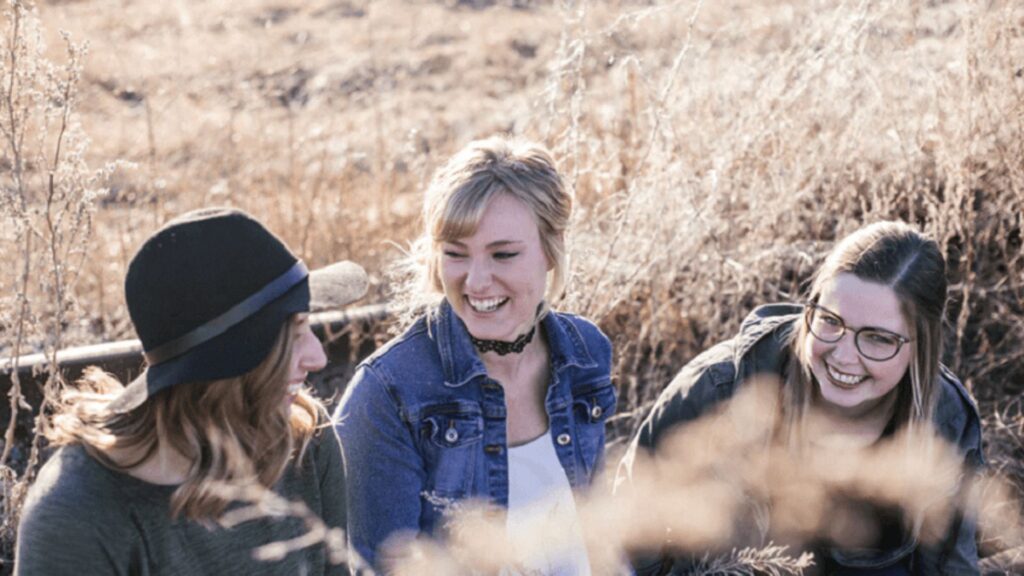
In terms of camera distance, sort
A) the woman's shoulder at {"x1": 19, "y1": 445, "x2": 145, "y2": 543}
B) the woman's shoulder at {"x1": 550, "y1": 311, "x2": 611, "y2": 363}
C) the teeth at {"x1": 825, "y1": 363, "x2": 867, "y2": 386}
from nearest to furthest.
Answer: the woman's shoulder at {"x1": 19, "y1": 445, "x2": 145, "y2": 543}
the teeth at {"x1": 825, "y1": 363, "x2": 867, "y2": 386}
the woman's shoulder at {"x1": 550, "y1": 311, "x2": 611, "y2": 363}

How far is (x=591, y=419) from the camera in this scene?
2982 millimetres

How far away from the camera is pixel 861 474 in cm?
308

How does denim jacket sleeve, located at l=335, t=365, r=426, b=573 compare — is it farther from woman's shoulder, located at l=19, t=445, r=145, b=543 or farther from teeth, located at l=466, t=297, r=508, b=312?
woman's shoulder, located at l=19, t=445, r=145, b=543

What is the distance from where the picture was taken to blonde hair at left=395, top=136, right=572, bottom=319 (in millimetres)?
2709

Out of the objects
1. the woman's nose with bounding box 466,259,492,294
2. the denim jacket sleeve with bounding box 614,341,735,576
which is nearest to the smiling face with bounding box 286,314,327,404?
A: the woman's nose with bounding box 466,259,492,294

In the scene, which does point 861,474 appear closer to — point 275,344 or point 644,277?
point 644,277

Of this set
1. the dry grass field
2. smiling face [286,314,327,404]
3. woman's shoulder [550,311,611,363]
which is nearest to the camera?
smiling face [286,314,327,404]

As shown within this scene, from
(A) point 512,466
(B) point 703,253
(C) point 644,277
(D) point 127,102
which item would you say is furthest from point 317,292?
(D) point 127,102

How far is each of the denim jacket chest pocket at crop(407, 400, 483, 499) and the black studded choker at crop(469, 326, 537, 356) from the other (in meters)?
0.15

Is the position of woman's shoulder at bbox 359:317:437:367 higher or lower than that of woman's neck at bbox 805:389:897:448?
higher

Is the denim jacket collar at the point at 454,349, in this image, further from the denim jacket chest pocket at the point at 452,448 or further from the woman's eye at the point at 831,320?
the woman's eye at the point at 831,320

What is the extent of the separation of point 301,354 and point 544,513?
97 cm

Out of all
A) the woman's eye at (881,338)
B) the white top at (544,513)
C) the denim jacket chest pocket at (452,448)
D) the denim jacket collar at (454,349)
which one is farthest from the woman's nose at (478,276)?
the woman's eye at (881,338)

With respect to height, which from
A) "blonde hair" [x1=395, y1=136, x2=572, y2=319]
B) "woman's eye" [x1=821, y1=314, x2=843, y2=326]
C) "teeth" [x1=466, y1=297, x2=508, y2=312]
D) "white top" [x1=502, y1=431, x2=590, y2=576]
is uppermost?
"blonde hair" [x1=395, y1=136, x2=572, y2=319]
